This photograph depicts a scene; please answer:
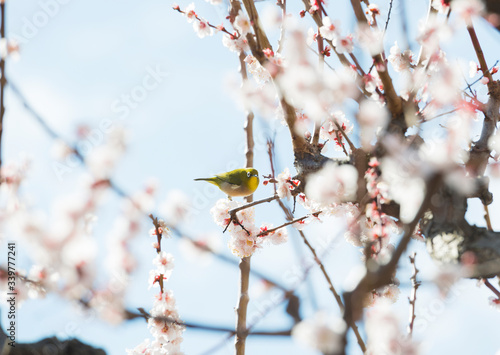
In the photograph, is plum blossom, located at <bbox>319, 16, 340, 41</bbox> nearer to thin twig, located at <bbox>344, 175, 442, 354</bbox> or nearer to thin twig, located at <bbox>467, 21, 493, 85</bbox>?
thin twig, located at <bbox>467, 21, 493, 85</bbox>

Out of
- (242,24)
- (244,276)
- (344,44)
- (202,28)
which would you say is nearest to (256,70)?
(202,28)

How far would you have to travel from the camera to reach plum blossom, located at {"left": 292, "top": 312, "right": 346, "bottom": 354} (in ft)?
3.74

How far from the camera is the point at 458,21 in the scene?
1896mm

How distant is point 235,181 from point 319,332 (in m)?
2.48

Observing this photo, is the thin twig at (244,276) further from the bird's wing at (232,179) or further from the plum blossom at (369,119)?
the plum blossom at (369,119)

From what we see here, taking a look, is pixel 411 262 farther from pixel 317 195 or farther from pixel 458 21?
pixel 458 21

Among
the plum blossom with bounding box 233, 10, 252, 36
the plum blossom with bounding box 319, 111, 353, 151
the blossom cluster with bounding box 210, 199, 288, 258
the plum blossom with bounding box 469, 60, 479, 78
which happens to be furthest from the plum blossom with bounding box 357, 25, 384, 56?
the plum blossom with bounding box 469, 60, 479, 78

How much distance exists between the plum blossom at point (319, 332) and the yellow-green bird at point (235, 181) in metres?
2.43

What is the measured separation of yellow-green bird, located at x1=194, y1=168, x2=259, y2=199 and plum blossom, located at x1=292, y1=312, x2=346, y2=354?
95.5 inches

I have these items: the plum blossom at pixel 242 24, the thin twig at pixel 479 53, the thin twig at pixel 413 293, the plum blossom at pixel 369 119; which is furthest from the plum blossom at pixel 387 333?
the thin twig at pixel 479 53

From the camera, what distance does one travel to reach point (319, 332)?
1.16m

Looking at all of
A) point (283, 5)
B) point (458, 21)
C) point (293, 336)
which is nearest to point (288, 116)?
point (458, 21)

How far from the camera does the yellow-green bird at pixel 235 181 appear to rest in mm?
3584

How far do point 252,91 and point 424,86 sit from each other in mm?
1162
